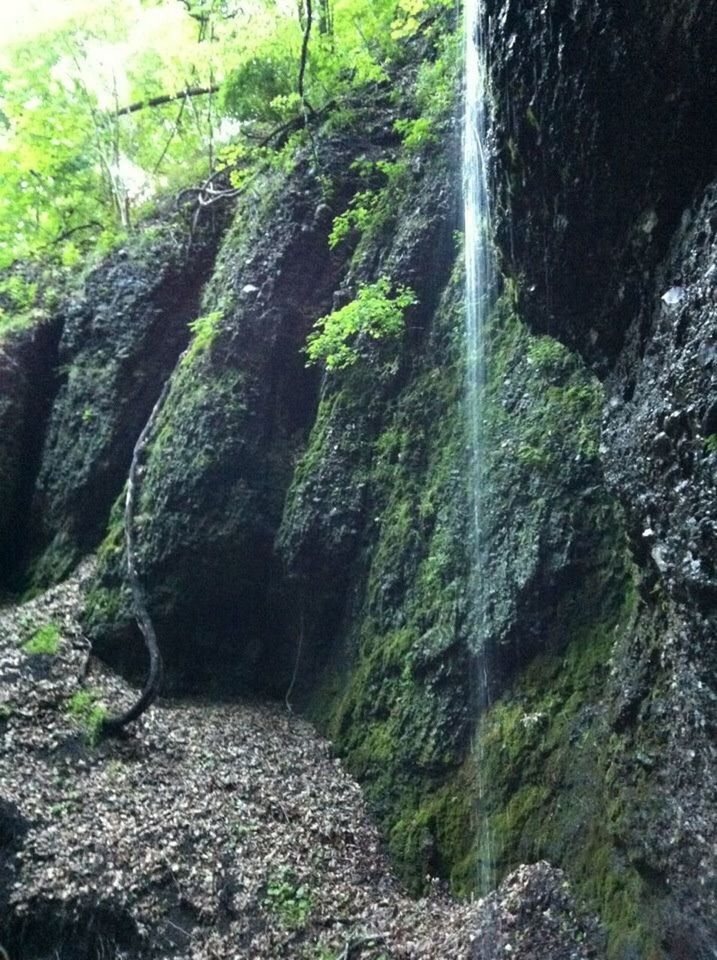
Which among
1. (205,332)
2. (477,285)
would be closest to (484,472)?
(477,285)

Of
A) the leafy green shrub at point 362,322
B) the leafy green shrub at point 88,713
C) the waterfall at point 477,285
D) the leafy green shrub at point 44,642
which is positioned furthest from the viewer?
the leafy green shrub at point 362,322

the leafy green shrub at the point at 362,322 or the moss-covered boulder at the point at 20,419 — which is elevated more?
the leafy green shrub at the point at 362,322

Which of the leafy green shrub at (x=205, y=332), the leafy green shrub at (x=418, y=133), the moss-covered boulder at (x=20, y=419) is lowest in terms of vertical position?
the moss-covered boulder at (x=20, y=419)

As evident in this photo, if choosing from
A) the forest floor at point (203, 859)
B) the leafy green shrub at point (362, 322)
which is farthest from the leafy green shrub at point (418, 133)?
the forest floor at point (203, 859)

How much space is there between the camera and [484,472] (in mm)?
8016

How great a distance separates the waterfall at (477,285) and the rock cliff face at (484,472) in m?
0.12

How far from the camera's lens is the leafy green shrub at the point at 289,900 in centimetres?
644

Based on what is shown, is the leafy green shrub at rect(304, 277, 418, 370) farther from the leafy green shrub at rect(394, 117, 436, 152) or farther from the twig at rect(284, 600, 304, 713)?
the twig at rect(284, 600, 304, 713)

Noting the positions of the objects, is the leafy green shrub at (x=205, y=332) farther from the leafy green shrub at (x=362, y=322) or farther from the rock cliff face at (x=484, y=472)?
the leafy green shrub at (x=362, y=322)

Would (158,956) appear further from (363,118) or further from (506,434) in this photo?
(363,118)

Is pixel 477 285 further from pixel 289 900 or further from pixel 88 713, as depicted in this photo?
pixel 289 900

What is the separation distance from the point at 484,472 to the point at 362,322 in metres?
3.05

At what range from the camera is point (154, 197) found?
1492cm

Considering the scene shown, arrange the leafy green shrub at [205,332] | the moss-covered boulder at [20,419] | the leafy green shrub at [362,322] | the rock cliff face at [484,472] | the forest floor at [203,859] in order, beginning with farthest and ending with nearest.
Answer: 1. the moss-covered boulder at [20,419]
2. the leafy green shrub at [205,332]
3. the leafy green shrub at [362,322]
4. the forest floor at [203,859]
5. the rock cliff face at [484,472]
